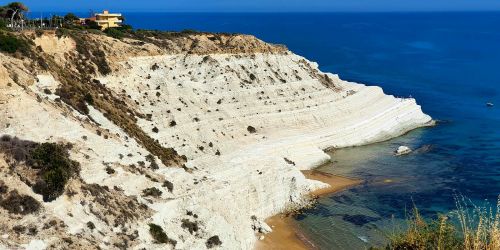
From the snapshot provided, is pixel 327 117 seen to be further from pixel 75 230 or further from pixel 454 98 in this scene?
pixel 75 230

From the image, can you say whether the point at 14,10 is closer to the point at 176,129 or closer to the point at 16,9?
the point at 16,9

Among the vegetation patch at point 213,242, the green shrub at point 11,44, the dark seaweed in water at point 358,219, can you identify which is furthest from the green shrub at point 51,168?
the dark seaweed in water at point 358,219

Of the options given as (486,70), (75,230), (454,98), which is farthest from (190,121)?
(486,70)

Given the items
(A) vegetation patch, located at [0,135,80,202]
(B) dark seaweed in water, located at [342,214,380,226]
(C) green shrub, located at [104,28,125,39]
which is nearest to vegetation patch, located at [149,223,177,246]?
(A) vegetation patch, located at [0,135,80,202]

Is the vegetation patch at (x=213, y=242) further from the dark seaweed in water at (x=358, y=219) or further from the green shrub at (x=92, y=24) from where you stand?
the green shrub at (x=92, y=24)

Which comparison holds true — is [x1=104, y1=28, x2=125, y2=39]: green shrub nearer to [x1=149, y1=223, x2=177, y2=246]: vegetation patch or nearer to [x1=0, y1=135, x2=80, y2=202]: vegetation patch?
[x1=0, y1=135, x2=80, y2=202]: vegetation patch

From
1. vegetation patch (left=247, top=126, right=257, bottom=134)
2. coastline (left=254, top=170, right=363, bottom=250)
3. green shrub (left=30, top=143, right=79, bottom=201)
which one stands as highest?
green shrub (left=30, top=143, right=79, bottom=201)
